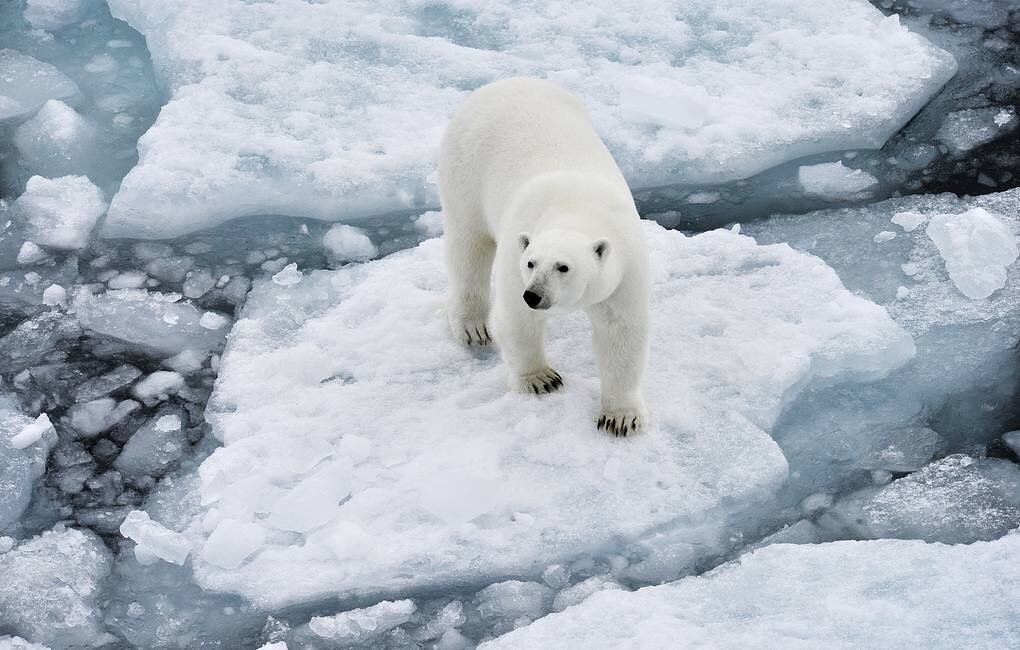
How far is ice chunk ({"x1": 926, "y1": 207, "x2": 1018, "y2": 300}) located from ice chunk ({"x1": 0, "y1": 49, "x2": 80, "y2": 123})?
415cm

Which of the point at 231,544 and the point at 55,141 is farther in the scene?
the point at 55,141

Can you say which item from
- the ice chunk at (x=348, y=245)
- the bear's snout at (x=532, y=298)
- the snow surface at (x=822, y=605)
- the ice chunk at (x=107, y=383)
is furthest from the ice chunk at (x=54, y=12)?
the snow surface at (x=822, y=605)

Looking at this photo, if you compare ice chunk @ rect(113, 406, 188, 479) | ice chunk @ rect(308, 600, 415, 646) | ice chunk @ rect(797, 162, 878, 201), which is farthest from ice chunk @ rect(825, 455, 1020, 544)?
ice chunk @ rect(113, 406, 188, 479)

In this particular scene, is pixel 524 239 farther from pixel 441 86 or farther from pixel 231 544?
pixel 441 86

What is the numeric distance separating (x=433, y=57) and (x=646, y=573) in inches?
130

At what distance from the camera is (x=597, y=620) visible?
283cm


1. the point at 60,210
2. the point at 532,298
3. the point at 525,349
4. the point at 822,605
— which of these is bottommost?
the point at 60,210

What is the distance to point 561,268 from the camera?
2805mm

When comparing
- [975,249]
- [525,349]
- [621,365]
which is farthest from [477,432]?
[975,249]

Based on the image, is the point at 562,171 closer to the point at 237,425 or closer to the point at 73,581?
the point at 237,425

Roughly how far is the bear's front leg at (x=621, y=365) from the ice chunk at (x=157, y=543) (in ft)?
4.28

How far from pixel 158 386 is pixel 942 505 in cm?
258

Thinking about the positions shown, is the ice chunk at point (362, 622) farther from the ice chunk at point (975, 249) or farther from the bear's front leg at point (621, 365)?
the ice chunk at point (975, 249)

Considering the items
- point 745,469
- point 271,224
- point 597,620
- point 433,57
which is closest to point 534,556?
point 597,620
